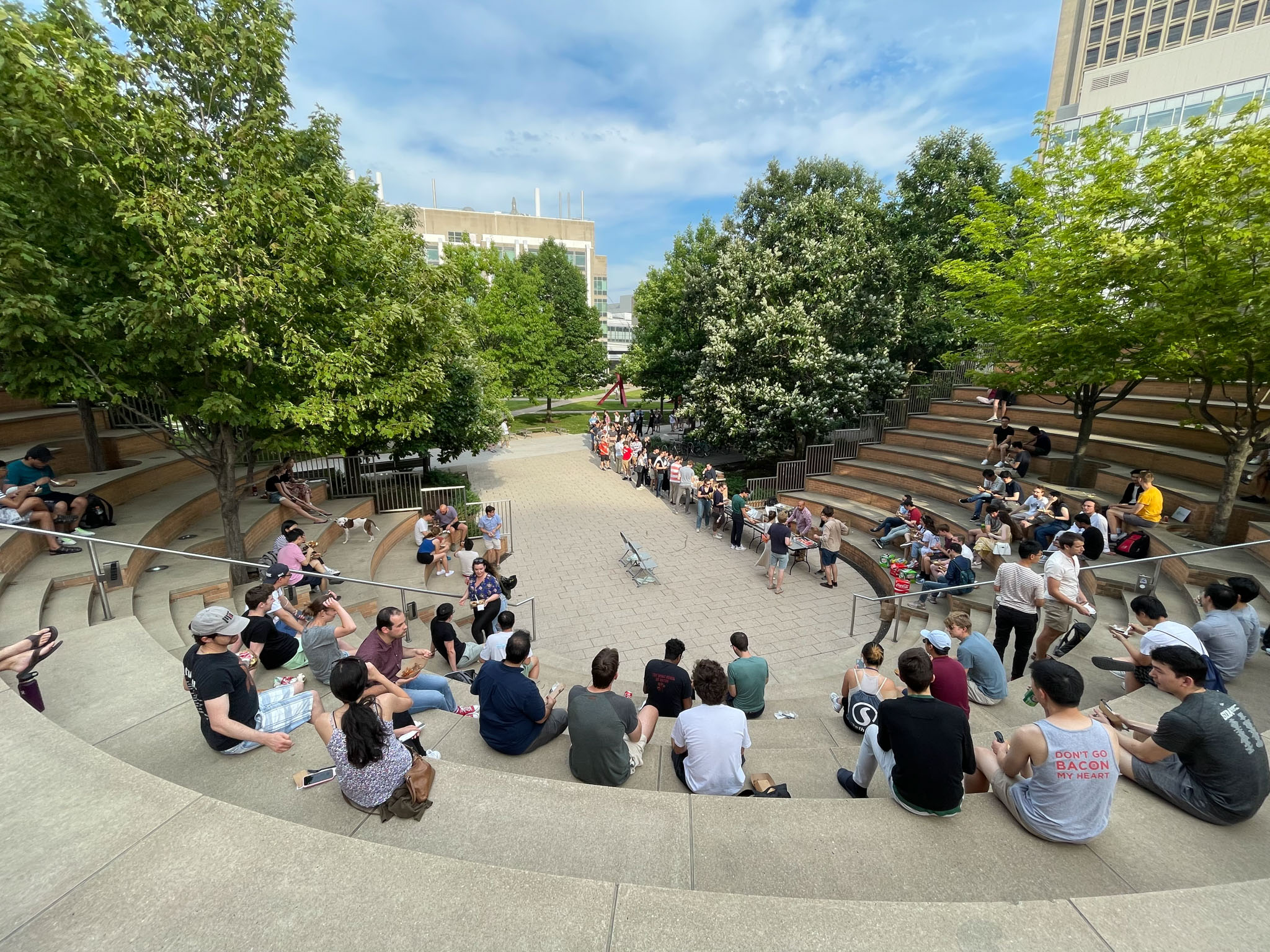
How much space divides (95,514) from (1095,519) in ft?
56.8

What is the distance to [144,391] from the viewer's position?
24.8 ft

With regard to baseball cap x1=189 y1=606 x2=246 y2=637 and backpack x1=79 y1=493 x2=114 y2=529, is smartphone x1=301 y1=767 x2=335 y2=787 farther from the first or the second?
backpack x1=79 y1=493 x2=114 y2=529

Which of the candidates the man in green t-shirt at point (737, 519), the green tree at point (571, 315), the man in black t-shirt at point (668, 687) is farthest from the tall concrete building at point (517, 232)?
the man in black t-shirt at point (668, 687)

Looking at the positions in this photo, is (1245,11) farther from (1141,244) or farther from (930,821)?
(930,821)

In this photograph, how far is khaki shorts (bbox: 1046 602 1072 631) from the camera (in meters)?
6.88

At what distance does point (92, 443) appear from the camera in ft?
36.9

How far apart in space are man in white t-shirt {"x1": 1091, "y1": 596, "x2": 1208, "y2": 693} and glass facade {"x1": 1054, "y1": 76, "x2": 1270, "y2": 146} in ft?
127

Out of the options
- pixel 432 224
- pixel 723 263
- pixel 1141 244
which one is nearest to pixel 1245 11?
pixel 723 263

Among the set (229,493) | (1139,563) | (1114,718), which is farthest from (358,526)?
(1139,563)

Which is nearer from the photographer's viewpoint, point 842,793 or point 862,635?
point 842,793

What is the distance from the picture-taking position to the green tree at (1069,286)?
9.60 m

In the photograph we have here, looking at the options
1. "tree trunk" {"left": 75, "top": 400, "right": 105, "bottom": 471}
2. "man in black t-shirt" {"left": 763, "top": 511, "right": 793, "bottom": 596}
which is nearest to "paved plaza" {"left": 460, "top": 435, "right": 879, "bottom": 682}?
"man in black t-shirt" {"left": 763, "top": 511, "right": 793, "bottom": 596}

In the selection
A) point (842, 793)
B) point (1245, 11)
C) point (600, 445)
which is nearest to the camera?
point (842, 793)

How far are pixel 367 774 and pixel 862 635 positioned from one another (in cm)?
867
